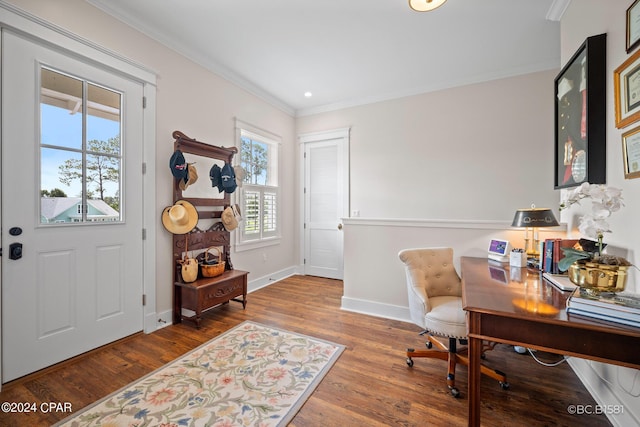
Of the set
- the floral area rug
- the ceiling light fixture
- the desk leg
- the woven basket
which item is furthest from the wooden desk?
the woven basket

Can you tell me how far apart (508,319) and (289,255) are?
386 cm

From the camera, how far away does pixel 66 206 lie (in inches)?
80.4

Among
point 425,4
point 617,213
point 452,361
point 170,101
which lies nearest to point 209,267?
point 170,101

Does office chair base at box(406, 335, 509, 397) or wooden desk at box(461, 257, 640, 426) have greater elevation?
wooden desk at box(461, 257, 640, 426)

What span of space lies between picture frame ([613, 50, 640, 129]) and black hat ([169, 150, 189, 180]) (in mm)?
3314

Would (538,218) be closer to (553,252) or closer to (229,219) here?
(553,252)

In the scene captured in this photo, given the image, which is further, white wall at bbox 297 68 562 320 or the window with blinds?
the window with blinds

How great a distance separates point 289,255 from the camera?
4.73m

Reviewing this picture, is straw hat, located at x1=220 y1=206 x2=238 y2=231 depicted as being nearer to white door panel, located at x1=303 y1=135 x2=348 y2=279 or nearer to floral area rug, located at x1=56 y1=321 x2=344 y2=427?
floral area rug, located at x1=56 y1=321 x2=344 y2=427

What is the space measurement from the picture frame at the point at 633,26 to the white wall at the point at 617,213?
0.25ft

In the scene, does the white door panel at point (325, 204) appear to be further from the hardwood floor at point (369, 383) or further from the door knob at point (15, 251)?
the door knob at point (15, 251)

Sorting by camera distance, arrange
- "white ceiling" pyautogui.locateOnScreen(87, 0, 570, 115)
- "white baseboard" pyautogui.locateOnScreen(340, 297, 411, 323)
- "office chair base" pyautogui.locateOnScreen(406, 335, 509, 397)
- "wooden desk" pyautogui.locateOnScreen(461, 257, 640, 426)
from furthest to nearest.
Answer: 1. "white baseboard" pyautogui.locateOnScreen(340, 297, 411, 323)
2. "white ceiling" pyautogui.locateOnScreen(87, 0, 570, 115)
3. "office chair base" pyautogui.locateOnScreen(406, 335, 509, 397)
4. "wooden desk" pyautogui.locateOnScreen(461, 257, 640, 426)

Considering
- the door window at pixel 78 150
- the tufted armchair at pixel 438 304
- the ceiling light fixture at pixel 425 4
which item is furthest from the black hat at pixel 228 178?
the ceiling light fixture at pixel 425 4

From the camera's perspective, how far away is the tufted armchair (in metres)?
1.75
